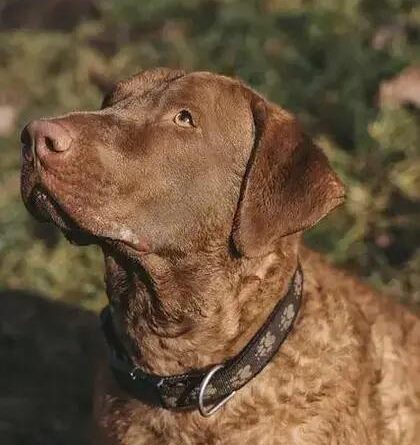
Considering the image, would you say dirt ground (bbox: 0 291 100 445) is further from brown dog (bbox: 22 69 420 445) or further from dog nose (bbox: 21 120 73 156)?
dog nose (bbox: 21 120 73 156)

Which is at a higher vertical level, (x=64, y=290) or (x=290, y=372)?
(x=290, y=372)

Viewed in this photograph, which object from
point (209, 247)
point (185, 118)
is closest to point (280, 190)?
point (209, 247)

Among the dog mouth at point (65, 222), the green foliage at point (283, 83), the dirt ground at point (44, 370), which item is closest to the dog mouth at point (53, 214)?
the dog mouth at point (65, 222)

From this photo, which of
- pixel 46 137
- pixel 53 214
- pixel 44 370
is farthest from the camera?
pixel 44 370

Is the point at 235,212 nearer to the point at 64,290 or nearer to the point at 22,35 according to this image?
the point at 64,290

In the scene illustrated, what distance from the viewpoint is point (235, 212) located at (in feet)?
16.1

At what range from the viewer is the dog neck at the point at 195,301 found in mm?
4992

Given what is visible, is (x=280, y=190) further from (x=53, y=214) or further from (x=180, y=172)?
(x=53, y=214)

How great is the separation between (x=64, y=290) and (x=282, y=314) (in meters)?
2.84

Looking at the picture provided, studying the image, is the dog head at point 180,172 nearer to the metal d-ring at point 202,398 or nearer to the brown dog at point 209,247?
the brown dog at point 209,247

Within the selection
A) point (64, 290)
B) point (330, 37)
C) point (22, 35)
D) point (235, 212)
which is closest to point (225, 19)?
point (330, 37)

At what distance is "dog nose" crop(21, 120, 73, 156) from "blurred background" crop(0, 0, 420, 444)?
2.66m

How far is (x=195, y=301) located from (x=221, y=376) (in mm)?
335

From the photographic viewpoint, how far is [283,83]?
30.7 ft
